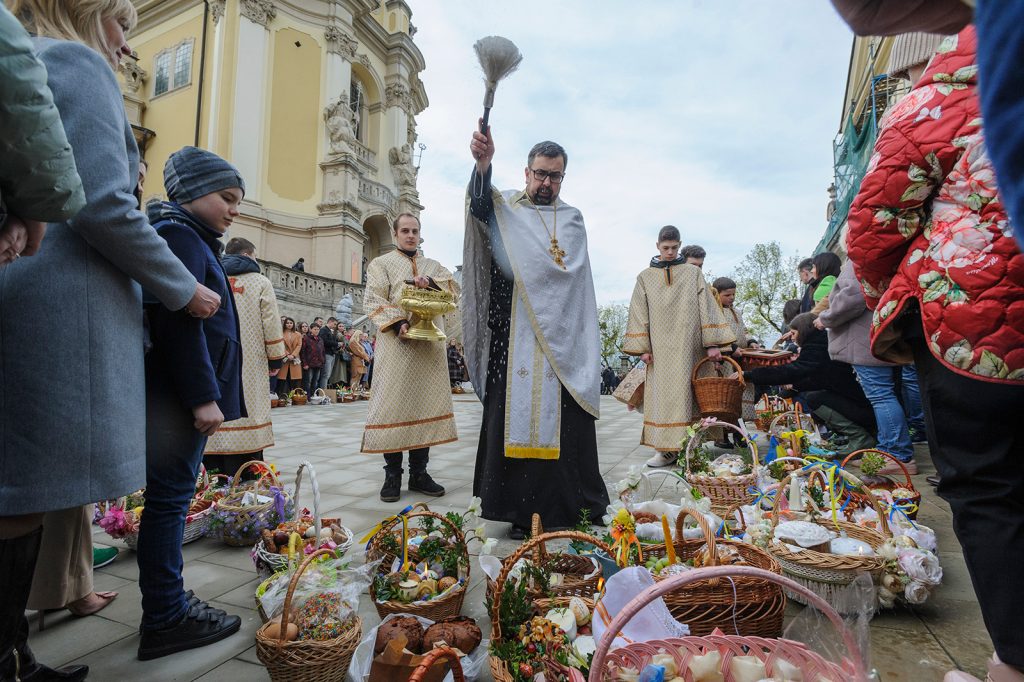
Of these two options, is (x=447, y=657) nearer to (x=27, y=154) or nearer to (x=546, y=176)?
(x=27, y=154)

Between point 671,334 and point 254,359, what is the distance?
11.4 ft

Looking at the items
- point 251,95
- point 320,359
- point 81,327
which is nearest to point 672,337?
point 81,327

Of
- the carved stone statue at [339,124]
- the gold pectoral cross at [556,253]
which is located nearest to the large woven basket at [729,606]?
the gold pectoral cross at [556,253]

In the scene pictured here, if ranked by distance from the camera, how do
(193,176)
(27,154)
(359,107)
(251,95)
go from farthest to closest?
(359,107) → (251,95) → (193,176) → (27,154)

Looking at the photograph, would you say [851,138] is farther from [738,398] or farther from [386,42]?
[386,42]

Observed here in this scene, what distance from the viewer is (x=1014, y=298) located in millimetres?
1251

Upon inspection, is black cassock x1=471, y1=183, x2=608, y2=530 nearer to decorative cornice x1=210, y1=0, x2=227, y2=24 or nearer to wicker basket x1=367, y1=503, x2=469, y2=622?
wicker basket x1=367, y1=503, x2=469, y2=622

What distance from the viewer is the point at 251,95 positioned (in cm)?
1989

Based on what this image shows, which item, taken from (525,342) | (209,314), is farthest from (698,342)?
(209,314)

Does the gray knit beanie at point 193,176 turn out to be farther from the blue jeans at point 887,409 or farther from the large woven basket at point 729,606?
the blue jeans at point 887,409

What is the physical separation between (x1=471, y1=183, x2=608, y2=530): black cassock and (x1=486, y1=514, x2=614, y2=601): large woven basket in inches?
28.6

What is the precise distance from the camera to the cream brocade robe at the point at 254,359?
13.5 ft

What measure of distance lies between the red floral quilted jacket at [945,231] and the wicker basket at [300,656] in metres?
1.82

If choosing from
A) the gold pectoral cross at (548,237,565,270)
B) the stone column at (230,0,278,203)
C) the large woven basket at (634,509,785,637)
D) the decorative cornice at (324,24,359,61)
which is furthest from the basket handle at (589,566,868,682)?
the decorative cornice at (324,24,359,61)
